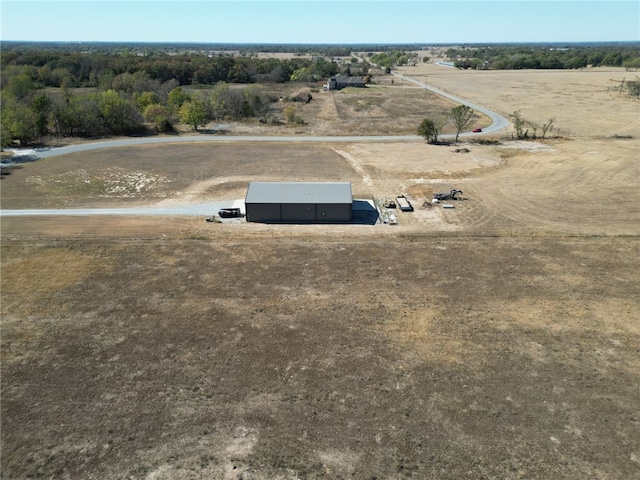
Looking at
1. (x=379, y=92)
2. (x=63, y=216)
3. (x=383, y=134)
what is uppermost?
(x=379, y=92)

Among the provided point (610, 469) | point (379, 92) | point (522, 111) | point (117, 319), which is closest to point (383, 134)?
point (522, 111)

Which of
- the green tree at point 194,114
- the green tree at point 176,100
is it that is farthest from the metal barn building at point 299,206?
the green tree at point 176,100

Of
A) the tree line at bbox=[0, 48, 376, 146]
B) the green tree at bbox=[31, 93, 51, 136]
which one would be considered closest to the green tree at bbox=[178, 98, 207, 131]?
the tree line at bbox=[0, 48, 376, 146]

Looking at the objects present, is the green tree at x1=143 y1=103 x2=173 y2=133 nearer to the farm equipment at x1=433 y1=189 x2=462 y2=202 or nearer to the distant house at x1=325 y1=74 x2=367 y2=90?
the farm equipment at x1=433 y1=189 x2=462 y2=202

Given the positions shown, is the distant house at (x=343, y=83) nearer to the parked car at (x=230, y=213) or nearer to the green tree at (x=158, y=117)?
the green tree at (x=158, y=117)

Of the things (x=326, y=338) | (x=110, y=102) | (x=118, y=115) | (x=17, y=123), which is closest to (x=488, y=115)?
(x=118, y=115)

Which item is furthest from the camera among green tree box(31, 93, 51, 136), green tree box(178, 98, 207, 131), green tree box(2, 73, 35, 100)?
green tree box(2, 73, 35, 100)

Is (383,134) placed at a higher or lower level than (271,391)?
higher

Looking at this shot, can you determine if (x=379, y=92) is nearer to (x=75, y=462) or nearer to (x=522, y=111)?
(x=522, y=111)

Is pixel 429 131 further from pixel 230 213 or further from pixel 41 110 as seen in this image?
pixel 41 110
